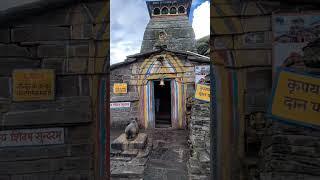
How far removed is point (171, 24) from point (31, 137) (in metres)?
21.8

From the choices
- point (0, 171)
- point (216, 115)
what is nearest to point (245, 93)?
point (216, 115)

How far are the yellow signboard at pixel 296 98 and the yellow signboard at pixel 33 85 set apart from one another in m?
2.61

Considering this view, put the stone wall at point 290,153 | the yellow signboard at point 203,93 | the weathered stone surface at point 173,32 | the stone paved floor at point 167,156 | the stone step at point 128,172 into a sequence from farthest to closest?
1. the weathered stone surface at point 173,32
2. the yellow signboard at point 203,93
3. the stone paved floor at point 167,156
4. the stone step at point 128,172
5. the stone wall at point 290,153

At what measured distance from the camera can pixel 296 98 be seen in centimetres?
336

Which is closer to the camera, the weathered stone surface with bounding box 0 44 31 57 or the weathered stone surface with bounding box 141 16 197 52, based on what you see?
the weathered stone surface with bounding box 0 44 31 57

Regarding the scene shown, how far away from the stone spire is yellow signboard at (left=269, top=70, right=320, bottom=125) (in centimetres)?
2036

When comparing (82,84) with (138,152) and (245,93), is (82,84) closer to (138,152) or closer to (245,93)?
(245,93)

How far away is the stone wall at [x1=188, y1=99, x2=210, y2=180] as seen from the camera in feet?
25.8

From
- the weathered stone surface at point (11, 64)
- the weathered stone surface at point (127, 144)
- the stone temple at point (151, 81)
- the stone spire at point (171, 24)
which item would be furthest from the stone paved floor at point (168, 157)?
the stone spire at point (171, 24)

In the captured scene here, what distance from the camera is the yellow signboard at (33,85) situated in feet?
11.7

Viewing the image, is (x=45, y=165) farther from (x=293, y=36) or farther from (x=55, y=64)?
(x=293, y=36)

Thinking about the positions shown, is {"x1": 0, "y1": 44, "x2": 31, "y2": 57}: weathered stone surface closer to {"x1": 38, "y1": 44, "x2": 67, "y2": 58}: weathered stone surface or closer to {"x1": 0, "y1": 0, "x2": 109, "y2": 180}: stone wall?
{"x1": 0, "y1": 0, "x2": 109, "y2": 180}: stone wall

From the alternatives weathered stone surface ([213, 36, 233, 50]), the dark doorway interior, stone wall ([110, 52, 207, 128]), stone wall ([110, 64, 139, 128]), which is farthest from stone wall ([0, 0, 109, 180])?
the dark doorway interior

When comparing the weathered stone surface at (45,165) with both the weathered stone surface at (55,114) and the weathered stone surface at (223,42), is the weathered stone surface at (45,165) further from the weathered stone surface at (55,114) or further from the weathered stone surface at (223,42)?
the weathered stone surface at (223,42)
